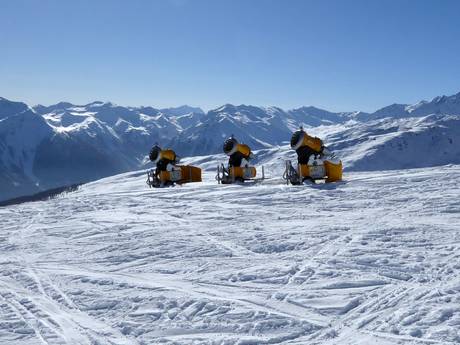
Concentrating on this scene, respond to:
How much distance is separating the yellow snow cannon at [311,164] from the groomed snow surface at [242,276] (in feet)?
34.7

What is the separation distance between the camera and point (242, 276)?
1005 centimetres

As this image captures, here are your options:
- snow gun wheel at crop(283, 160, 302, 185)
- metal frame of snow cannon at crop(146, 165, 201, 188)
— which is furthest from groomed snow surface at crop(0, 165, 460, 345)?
metal frame of snow cannon at crop(146, 165, 201, 188)

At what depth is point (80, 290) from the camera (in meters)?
9.63

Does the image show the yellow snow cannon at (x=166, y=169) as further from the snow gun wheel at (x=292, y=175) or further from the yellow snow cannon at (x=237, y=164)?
the snow gun wheel at (x=292, y=175)

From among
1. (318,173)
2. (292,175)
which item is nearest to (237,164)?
(292,175)

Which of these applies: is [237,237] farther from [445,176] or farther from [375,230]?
[445,176]

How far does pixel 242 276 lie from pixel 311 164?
66.3 ft

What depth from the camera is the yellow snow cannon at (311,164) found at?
29.4m

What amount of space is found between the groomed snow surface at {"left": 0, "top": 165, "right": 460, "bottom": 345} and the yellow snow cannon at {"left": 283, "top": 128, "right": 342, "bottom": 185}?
1058 cm

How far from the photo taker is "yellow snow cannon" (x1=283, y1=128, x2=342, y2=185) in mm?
29359

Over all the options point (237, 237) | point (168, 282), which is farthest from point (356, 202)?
point (168, 282)

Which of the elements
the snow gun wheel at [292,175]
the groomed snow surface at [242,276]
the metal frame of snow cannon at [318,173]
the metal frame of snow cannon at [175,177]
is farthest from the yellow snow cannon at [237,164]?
the groomed snow surface at [242,276]

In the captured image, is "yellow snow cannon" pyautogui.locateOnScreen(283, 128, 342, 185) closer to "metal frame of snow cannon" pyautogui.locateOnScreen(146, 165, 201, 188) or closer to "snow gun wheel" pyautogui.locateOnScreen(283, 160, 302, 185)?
"snow gun wheel" pyautogui.locateOnScreen(283, 160, 302, 185)

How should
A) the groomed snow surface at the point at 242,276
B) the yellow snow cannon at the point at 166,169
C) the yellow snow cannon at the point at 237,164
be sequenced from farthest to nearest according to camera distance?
the yellow snow cannon at the point at 166,169
the yellow snow cannon at the point at 237,164
the groomed snow surface at the point at 242,276
